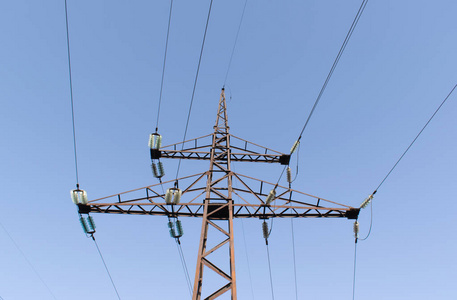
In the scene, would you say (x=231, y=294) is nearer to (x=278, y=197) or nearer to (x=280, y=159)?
(x=278, y=197)

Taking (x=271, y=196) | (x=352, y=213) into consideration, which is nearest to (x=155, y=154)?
(x=271, y=196)

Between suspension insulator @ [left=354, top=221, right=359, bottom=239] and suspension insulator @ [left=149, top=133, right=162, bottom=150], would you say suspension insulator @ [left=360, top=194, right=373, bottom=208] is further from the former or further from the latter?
suspension insulator @ [left=149, top=133, right=162, bottom=150]

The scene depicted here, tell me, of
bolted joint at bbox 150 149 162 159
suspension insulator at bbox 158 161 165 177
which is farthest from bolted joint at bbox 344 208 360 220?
bolted joint at bbox 150 149 162 159

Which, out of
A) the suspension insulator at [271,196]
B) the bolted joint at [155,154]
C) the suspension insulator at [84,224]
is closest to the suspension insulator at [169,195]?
the suspension insulator at [271,196]

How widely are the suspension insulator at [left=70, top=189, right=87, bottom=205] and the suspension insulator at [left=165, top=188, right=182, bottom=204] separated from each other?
290cm

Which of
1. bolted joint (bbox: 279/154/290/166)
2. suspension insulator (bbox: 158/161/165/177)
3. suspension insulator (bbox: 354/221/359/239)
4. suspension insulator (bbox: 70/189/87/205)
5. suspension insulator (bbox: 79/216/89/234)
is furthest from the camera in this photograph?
bolted joint (bbox: 279/154/290/166)

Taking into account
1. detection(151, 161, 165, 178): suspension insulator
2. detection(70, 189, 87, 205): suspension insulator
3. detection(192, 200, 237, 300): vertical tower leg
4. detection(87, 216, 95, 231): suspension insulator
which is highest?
A: detection(151, 161, 165, 178): suspension insulator

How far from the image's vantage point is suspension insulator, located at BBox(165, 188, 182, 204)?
31.3ft

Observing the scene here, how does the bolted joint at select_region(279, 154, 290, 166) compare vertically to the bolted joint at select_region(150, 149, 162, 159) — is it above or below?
above

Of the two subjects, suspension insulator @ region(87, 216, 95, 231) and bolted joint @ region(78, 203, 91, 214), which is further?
suspension insulator @ region(87, 216, 95, 231)

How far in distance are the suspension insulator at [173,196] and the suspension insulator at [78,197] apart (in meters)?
2.90

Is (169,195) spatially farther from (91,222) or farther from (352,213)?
(352,213)

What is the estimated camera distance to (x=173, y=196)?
961 centimetres

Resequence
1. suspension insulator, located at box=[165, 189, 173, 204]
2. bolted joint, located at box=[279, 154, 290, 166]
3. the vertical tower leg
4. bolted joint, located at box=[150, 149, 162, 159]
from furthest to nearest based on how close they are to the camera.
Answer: bolted joint, located at box=[279, 154, 290, 166] → bolted joint, located at box=[150, 149, 162, 159] → suspension insulator, located at box=[165, 189, 173, 204] → the vertical tower leg
